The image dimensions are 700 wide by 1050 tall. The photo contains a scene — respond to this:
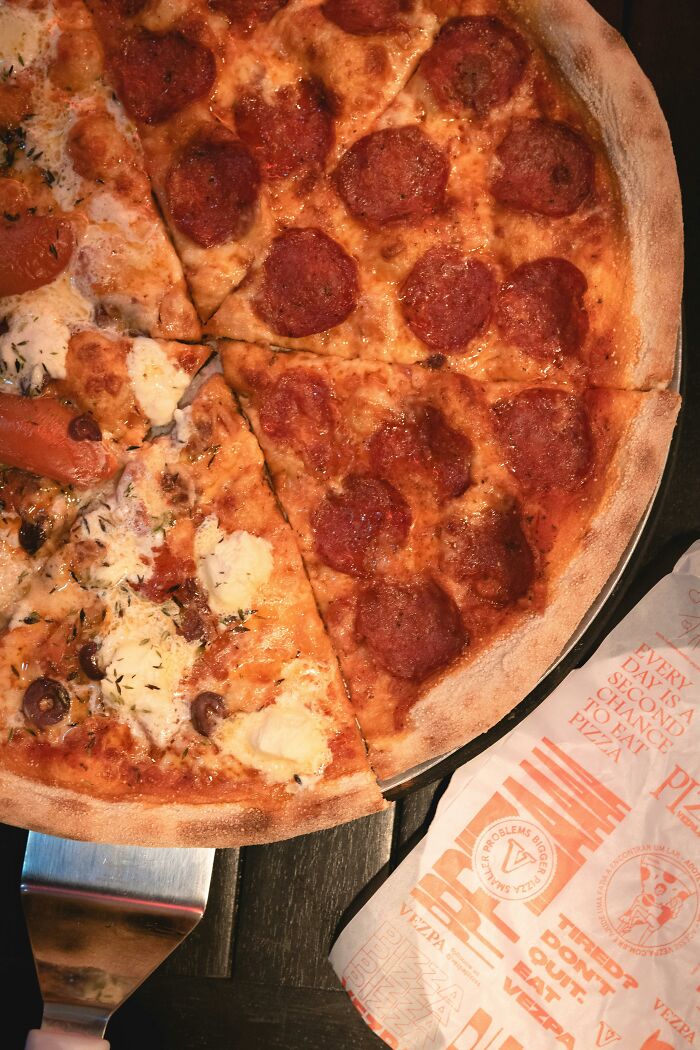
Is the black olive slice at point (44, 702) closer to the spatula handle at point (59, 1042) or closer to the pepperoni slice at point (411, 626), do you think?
the pepperoni slice at point (411, 626)

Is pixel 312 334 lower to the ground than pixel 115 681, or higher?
higher

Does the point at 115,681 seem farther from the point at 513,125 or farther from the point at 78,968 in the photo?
the point at 513,125

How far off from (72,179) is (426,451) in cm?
121

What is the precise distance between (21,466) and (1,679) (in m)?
0.57

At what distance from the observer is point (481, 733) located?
222cm

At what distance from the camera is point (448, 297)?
85.2 inches

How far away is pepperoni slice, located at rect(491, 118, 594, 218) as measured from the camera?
6.93 feet

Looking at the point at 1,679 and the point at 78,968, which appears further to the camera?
the point at 78,968

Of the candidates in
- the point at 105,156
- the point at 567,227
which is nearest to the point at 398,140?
the point at 567,227

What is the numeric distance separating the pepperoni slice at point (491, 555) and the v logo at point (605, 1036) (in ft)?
4.11

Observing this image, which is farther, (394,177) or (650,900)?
(650,900)

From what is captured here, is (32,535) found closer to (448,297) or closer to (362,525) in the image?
(362,525)

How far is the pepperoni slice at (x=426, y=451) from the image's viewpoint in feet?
7.07

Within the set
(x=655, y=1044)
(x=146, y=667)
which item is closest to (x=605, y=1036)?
(x=655, y=1044)
